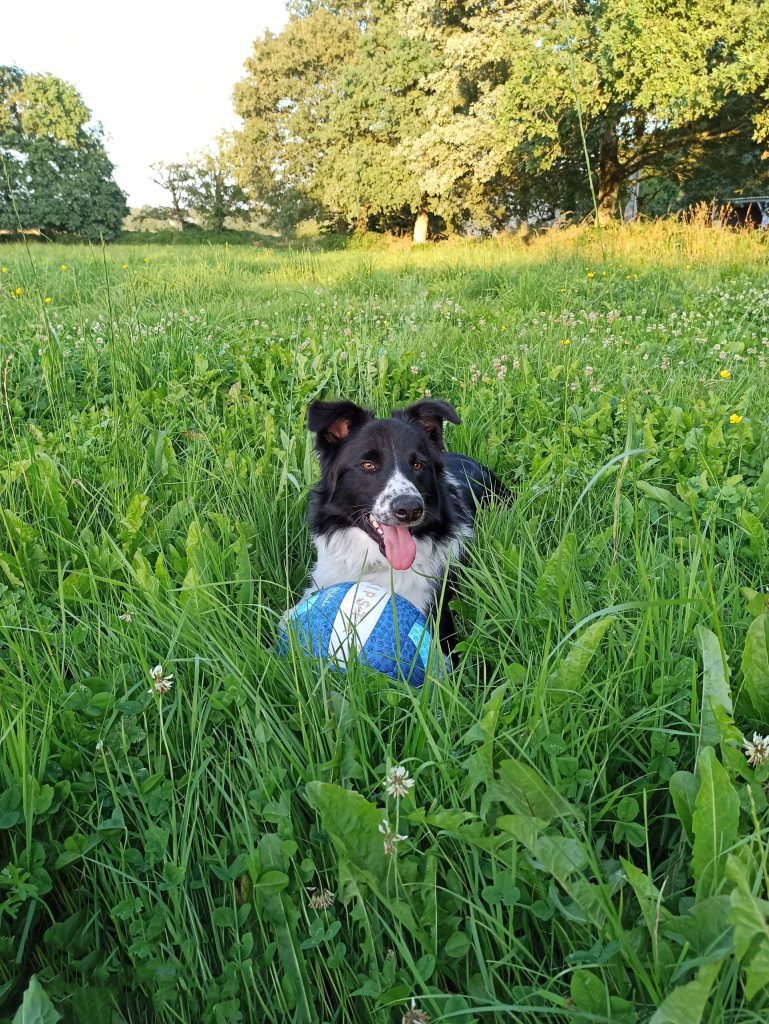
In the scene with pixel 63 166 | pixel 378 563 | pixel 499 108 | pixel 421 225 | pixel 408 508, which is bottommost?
pixel 378 563

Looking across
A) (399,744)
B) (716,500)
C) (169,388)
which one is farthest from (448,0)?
(399,744)

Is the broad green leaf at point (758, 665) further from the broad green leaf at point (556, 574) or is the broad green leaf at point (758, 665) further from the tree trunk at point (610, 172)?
the tree trunk at point (610, 172)

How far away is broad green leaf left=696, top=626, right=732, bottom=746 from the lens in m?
1.53

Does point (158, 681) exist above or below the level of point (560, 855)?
above

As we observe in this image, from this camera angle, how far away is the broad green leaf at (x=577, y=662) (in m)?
1.71

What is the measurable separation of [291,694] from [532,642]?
33.2 inches

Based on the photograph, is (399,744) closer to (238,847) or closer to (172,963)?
(238,847)

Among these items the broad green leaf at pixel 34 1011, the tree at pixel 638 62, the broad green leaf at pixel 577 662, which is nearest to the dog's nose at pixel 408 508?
the broad green leaf at pixel 577 662

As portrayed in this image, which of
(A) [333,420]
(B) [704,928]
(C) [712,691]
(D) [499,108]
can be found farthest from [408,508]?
(D) [499,108]

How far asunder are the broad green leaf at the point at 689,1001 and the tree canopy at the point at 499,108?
6.80 feet

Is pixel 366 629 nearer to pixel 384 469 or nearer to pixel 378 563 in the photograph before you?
pixel 378 563

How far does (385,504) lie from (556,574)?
973mm

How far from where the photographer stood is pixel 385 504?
9.78 ft

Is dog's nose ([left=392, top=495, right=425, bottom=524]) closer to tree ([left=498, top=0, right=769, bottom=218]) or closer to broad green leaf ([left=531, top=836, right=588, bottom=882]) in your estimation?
broad green leaf ([left=531, top=836, right=588, bottom=882])
